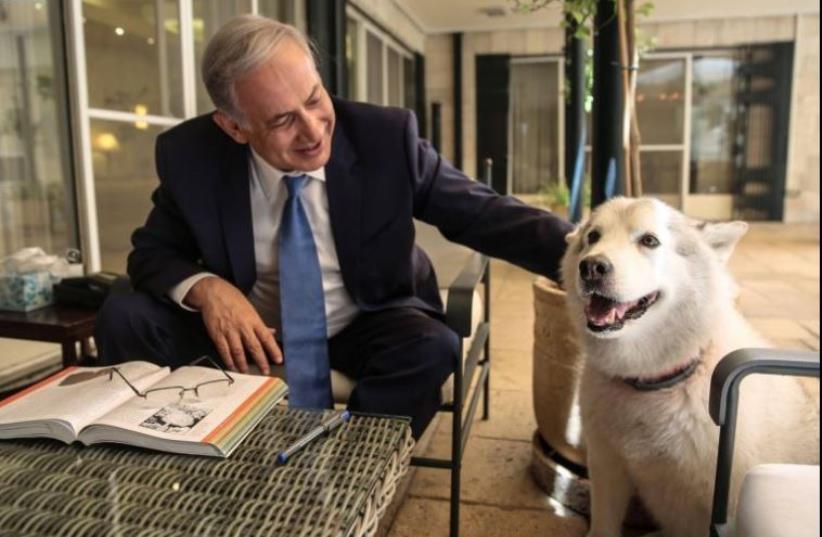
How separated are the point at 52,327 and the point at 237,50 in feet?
2.87

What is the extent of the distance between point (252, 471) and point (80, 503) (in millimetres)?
206

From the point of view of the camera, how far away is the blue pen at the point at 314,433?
34.1 inches

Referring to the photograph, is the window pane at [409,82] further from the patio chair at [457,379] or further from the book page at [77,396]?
the book page at [77,396]

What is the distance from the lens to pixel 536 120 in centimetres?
823

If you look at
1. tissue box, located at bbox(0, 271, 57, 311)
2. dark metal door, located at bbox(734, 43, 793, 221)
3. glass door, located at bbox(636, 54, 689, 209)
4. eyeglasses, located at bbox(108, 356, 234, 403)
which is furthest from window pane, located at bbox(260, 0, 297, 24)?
dark metal door, located at bbox(734, 43, 793, 221)

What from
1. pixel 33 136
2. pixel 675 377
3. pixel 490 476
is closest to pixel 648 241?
pixel 675 377

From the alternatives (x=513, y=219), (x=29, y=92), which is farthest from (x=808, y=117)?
(x=29, y=92)

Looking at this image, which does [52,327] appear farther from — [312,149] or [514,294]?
[514,294]

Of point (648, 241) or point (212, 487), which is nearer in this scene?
point (212, 487)

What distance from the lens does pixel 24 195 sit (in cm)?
228

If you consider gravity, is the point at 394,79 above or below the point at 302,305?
above

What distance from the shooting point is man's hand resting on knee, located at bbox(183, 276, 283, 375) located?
1.35 meters

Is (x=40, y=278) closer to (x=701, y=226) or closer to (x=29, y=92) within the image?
(x=29, y=92)

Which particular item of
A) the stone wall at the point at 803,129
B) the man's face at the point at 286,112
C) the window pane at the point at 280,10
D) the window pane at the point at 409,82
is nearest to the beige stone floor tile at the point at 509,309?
the window pane at the point at 280,10
